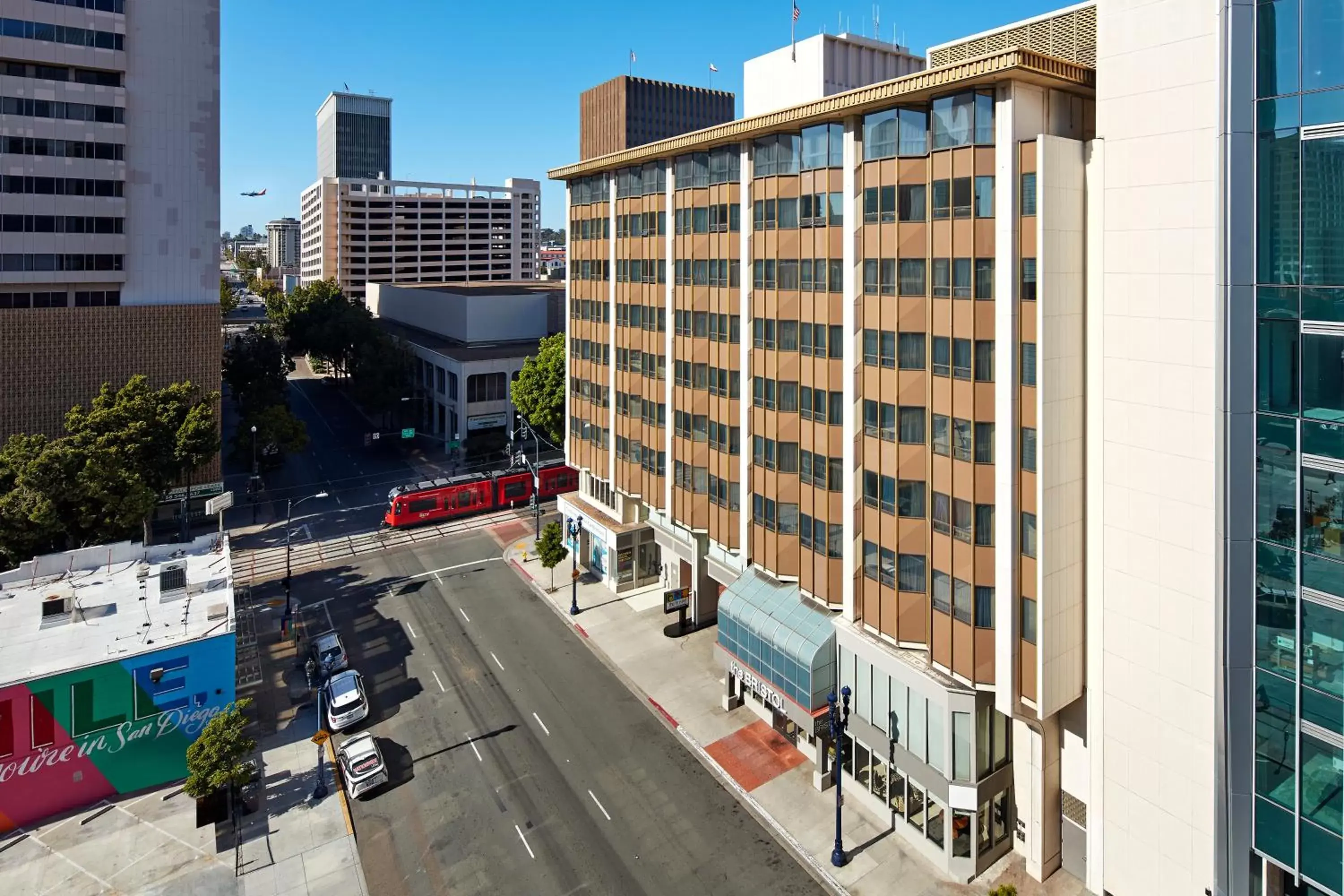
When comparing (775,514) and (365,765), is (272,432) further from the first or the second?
(775,514)

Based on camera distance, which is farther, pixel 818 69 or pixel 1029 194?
pixel 818 69

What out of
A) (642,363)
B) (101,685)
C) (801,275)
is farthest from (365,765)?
(801,275)

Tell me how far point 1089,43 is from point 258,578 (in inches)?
2292

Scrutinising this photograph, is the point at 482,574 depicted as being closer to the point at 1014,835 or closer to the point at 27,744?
the point at 27,744

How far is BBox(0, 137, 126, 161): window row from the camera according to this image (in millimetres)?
61175

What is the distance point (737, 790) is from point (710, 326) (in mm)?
23226

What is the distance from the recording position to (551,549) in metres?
53.9

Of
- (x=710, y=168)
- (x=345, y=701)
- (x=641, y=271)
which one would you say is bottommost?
(x=345, y=701)

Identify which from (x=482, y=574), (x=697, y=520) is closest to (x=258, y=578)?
(x=482, y=574)

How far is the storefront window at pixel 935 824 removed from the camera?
2991 centimetres

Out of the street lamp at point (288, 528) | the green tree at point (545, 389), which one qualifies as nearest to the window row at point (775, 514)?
the street lamp at point (288, 528)

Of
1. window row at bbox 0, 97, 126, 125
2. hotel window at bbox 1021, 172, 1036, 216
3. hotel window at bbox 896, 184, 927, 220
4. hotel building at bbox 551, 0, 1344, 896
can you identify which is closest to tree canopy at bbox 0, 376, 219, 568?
window row at bbox 0, 97, 126, 125

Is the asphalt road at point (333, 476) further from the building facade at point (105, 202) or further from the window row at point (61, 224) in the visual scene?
the window row at point (61, 224)

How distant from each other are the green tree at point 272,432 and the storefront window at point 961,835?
68.1 meters
